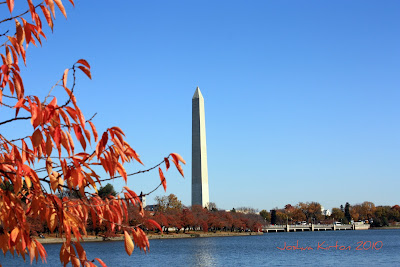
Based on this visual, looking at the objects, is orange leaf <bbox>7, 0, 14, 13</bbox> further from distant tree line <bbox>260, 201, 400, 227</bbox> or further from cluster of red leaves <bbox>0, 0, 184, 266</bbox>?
distant tree line <bbox>260, 201, 400, 227</bbox>

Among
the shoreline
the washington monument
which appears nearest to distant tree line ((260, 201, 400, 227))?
the shoreline

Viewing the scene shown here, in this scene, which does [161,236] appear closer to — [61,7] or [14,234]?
[14,234]

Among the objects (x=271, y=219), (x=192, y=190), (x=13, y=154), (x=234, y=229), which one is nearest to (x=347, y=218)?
(x=271, y=219)

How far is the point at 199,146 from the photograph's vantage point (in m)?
63.0

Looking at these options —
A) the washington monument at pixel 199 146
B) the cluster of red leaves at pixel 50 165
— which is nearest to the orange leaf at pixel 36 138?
the cluster of red leaves at pixel 50 165

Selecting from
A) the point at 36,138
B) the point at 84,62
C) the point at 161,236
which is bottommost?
the point at 161,236

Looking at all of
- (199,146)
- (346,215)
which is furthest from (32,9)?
(346,215)

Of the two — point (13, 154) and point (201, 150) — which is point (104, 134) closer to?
point (13, 154)

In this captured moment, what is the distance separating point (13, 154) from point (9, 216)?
14.3 inches

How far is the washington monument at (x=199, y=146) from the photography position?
207 ft

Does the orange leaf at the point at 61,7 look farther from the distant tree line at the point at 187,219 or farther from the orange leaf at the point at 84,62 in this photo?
the distant tree line at the point at 187,219

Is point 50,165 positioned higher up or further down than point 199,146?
further down

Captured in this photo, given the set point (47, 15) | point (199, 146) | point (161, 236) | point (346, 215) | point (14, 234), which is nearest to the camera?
point (14, 234)

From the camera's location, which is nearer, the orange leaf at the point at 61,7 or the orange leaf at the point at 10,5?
the orange leaf at the point at 10,5
